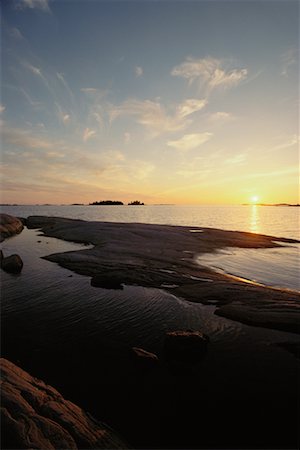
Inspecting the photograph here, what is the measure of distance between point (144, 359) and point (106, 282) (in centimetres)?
886

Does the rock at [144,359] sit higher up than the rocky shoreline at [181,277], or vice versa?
the rocky shoreline at [181,277]

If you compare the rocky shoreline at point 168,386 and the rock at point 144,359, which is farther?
the rock at point 144,359

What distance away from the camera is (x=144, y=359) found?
29.8ft

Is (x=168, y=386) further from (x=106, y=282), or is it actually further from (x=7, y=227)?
(x=7, y=227)

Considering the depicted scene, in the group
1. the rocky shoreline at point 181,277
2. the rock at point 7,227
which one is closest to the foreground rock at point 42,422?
the rocky shoreline at point 181,277

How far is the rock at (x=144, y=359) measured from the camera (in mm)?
8939

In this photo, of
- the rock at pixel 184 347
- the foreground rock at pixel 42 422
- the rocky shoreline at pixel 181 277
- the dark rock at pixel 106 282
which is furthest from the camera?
the dark rock at pixel 106 282

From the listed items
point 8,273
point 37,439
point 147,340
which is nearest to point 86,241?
point 8,273

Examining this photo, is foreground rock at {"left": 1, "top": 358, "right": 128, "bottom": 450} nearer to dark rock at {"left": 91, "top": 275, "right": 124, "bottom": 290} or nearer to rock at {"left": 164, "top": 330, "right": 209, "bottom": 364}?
rock at {"left": 164, "top": 330, "right": 209, "bottom": 364}

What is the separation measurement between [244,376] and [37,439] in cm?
654

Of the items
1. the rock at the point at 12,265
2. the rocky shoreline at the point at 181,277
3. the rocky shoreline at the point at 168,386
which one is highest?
the rock at the point at 12,265

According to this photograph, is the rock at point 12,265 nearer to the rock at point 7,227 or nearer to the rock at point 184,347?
the rock at point 184,347

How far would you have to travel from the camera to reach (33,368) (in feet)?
28.3

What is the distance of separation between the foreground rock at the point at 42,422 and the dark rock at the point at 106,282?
33.2 feet
